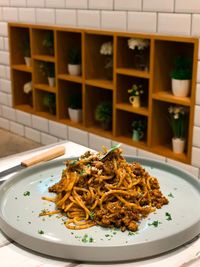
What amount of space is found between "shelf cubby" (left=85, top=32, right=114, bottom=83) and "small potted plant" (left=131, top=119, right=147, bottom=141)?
11.2 inches

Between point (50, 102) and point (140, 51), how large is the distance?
756 millimetres

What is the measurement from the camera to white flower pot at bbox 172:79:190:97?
6.01 feet

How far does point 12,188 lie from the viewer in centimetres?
95

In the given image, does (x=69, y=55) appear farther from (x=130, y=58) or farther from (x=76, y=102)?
(x=130, y=58)

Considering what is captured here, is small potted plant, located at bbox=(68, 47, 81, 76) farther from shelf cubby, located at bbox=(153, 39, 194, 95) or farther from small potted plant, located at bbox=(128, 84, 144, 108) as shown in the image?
shelf cubby, located at bbox=(153, 39, 194, 95)

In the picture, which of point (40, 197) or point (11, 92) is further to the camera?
point (11, 92)

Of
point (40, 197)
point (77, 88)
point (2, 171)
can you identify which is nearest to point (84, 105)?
point (77, 88)

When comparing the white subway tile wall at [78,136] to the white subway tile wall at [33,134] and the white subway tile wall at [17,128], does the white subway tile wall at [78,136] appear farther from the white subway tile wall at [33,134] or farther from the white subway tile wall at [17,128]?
the white subway tile wall at [17,128]

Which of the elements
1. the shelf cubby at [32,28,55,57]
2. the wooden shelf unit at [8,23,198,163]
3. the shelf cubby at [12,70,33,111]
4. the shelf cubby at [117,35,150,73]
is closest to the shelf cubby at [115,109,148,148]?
the wooden shelf unit at [8,23,198,163]

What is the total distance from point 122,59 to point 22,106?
105 cm

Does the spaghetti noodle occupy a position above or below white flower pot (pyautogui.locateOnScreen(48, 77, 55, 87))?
above

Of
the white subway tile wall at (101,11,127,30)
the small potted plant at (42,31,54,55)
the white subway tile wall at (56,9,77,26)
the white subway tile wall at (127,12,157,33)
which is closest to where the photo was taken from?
the white subway tile wall at (127,12,157,33)

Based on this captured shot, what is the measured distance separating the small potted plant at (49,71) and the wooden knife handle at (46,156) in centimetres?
141

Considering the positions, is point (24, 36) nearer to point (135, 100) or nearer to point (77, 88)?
point (77, 88)
